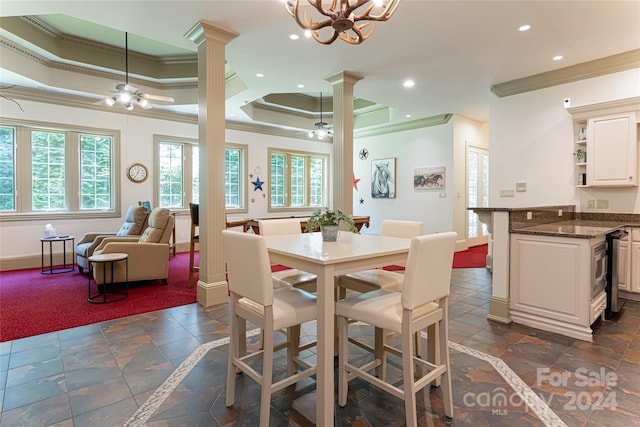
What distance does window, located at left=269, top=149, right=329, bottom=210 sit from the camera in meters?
8.57

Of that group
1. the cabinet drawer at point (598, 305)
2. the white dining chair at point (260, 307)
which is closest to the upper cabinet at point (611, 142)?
the cabinet drawer at point (598, 305)

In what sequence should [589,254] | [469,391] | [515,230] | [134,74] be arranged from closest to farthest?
[469,391] < [589,254] < [515,230] < [134,74]

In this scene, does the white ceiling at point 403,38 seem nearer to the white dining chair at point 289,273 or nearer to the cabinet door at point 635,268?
the white dining chair at point 289,273

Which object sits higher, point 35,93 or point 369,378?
point 35,93

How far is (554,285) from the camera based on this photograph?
9.42 feet

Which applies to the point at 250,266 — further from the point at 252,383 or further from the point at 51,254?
the point at 51,254

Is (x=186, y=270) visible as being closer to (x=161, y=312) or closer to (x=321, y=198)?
(x=161, y=312)

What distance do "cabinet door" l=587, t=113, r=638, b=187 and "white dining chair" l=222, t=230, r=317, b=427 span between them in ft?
13.4

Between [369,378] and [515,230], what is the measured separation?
2.19 m

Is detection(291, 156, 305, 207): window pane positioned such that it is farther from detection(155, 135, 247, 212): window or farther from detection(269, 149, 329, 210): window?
detection(155, 135, 247, 212): window

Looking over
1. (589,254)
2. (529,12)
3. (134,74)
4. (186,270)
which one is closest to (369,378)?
(589,254)

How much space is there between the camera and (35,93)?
526 cm

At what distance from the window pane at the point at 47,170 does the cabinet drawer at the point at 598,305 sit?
7.49 m

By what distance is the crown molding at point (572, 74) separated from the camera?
3.94m
